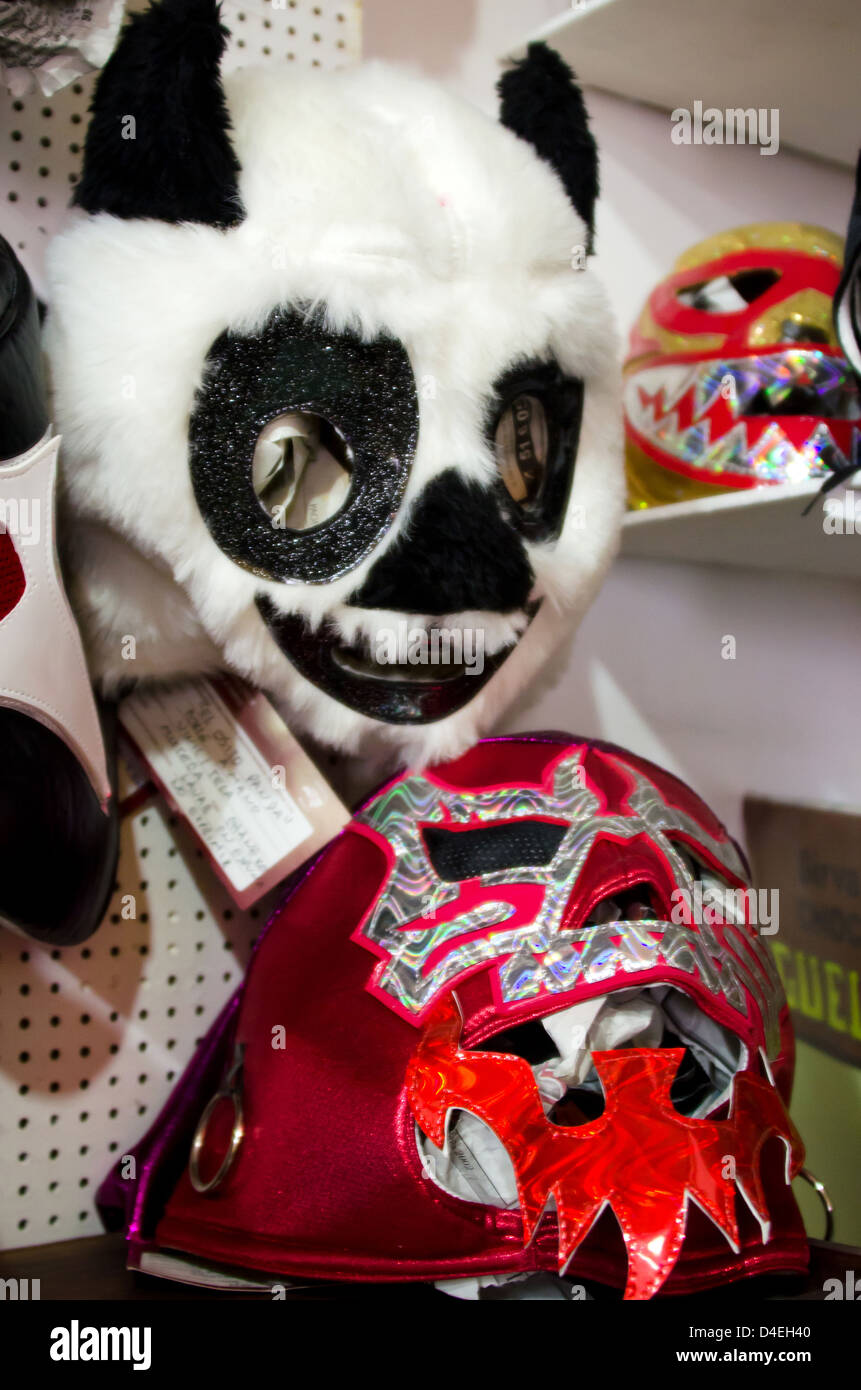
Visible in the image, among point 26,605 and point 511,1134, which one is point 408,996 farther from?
point 26,605

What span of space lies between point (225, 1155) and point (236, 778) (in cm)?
27

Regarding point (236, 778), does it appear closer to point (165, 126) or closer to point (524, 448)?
point (524, 448)

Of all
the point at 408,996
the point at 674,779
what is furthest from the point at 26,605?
the point at 674,779

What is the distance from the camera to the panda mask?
25.6 inches

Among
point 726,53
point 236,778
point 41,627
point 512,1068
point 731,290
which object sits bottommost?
point 512,1068

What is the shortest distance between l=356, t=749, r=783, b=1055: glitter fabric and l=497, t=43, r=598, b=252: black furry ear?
0.42 meters

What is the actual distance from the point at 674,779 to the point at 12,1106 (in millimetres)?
561

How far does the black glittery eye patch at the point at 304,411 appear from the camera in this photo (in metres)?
0.67

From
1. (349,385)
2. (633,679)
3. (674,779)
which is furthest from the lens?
(633,679)

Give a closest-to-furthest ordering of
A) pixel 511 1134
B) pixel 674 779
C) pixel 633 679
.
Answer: pixel 511 1134 → pixel 674 779 → pixel 633 679

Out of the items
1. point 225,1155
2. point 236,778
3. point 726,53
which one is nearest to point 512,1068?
point 225,1155

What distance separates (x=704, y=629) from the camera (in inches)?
50.2

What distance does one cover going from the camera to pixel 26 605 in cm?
63

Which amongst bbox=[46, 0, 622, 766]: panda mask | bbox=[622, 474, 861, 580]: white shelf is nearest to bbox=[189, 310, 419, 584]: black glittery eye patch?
bbox=[46, 0, 622, 766]: panda mask
